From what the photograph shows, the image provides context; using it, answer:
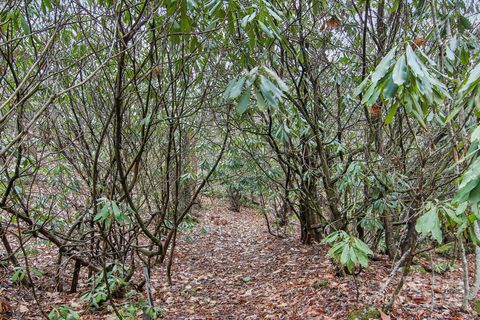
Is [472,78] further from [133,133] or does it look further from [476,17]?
[133,133]

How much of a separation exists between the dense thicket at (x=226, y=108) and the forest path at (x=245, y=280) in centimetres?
55

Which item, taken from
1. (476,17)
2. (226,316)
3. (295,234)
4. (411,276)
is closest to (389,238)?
(411,276)

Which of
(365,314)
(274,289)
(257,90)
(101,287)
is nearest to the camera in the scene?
(257,90)

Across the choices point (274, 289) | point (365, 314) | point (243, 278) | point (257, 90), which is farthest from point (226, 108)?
point (257, 90)

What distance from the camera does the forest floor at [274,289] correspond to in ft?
11.3

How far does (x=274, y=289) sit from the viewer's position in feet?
15.5

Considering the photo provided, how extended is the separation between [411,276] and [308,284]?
1.29m

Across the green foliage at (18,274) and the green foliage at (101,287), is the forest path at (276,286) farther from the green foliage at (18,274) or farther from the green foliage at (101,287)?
the green foliage at (18,274)

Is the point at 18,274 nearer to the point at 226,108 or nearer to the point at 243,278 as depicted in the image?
the point at 226,108

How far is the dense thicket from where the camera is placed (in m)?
2.07

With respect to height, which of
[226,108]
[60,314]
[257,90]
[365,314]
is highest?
[226,108]

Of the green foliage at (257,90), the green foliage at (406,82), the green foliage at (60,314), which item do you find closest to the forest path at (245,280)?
the green foliage at (60,314)

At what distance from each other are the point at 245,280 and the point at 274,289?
0.77 m

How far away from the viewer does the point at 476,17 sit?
4375 millimetres
